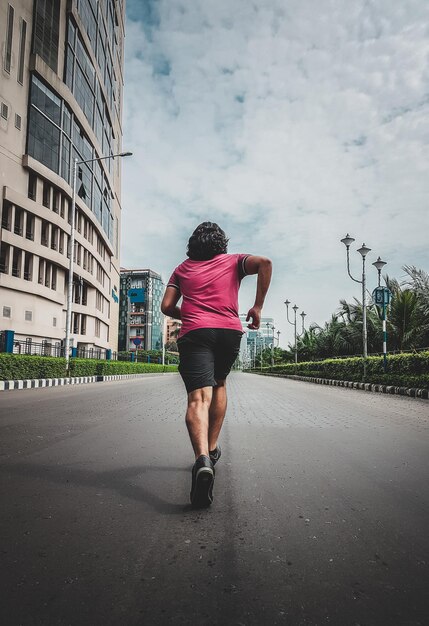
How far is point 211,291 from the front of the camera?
10.2 feet

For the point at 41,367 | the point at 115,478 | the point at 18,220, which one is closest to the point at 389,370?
the point at 41,367

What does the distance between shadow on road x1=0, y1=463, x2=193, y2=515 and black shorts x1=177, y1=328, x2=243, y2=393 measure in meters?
0.68

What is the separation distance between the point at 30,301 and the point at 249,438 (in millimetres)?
30887

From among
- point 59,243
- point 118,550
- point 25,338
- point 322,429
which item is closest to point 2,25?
point 59,243

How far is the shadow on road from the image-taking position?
260 cm

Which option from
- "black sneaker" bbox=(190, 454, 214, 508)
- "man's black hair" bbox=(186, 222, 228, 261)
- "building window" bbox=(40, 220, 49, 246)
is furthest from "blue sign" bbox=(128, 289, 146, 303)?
"black sneaker" bbox=(190, 454, 214, 508)

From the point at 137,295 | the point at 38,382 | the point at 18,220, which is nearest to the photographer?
the point at 38,382

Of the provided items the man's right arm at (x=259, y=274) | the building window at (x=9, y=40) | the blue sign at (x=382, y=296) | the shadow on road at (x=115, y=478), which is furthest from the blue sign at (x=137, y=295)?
the man's right arm at (x=259, y=274)

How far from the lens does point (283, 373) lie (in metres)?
51.5

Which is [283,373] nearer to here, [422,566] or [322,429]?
[322,429]

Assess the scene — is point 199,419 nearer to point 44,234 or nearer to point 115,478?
point 115,478

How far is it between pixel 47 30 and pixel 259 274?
40.4m

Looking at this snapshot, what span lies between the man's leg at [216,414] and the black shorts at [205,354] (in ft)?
0.48

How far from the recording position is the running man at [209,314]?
287cm
